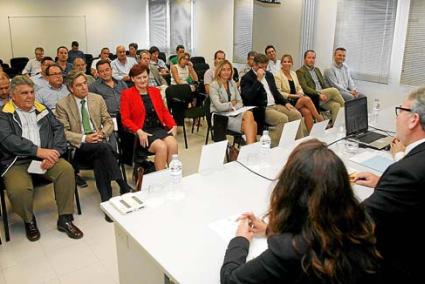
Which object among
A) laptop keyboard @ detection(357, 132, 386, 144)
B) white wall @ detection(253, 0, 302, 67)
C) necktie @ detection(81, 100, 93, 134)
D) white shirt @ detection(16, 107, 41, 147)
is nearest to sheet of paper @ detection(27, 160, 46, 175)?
white shirt @ detection(16, 107, 41, 147)

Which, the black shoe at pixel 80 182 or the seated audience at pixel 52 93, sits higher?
the seated audience at pixel 52 93

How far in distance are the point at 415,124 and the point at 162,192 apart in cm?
131

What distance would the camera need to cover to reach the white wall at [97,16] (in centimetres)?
984

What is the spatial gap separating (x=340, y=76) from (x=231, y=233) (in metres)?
5.03

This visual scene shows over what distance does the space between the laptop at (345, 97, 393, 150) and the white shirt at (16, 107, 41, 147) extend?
8.43ft

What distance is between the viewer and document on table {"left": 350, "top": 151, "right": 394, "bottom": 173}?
250 centimetres

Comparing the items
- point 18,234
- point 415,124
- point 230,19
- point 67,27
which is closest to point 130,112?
point 18,234

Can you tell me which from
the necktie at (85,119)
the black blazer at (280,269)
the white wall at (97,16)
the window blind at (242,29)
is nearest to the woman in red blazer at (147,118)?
the necktie at (85,119)

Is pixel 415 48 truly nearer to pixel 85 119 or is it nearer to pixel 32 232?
pixel 85 119

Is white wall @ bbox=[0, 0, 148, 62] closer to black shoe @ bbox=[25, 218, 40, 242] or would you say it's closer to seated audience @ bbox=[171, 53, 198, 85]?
seated audience @ bbox=[171, 53, 198, 85]

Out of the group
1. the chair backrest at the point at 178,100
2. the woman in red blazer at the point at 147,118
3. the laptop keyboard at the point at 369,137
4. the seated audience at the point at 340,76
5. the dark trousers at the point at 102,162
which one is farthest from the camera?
the seated audience at the point at 340,76

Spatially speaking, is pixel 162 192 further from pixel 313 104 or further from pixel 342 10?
pixel 342 10

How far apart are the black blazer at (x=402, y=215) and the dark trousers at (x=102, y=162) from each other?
95.7 inches

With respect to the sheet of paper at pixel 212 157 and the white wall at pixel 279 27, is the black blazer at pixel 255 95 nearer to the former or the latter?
the sheet of paper at pixel 212 157
